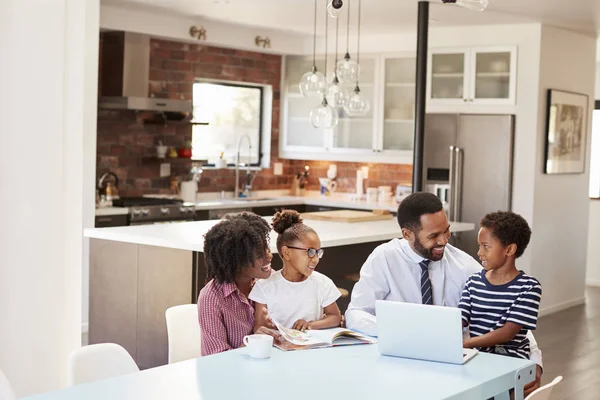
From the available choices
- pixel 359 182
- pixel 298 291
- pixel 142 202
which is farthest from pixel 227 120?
pixel 298 291

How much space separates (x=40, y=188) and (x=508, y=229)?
2.32 meters

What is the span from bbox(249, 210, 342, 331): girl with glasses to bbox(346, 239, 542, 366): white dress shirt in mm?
130

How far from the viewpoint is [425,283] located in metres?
3.51

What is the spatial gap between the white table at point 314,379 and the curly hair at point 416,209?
1.98 ft

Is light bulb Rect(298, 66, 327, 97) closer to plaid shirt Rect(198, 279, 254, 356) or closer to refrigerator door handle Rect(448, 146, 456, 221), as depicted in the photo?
plaid shirt Rect(198, 279, 254, 356)


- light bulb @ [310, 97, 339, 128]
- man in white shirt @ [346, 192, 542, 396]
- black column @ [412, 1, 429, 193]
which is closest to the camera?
man in white shirt @ [346, 192, 542, 396]

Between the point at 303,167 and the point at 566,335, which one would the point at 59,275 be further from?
the point at 303,167

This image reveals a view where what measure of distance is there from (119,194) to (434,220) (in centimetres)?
497

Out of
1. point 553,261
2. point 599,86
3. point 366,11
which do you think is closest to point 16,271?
point 366,11

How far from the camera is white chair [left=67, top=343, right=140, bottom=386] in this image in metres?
2.84

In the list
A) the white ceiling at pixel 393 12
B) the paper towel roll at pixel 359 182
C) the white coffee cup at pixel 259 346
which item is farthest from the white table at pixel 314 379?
the paper towel roll at pixel 359 182

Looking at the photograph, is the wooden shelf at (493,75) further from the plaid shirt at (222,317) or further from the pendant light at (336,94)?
the plaid shirt at (222,317)

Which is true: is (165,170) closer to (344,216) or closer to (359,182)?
(359,182)

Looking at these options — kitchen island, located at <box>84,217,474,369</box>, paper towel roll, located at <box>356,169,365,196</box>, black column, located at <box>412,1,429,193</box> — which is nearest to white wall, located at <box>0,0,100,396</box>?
kitchen island, located at <box>84,217,474,369</box>
